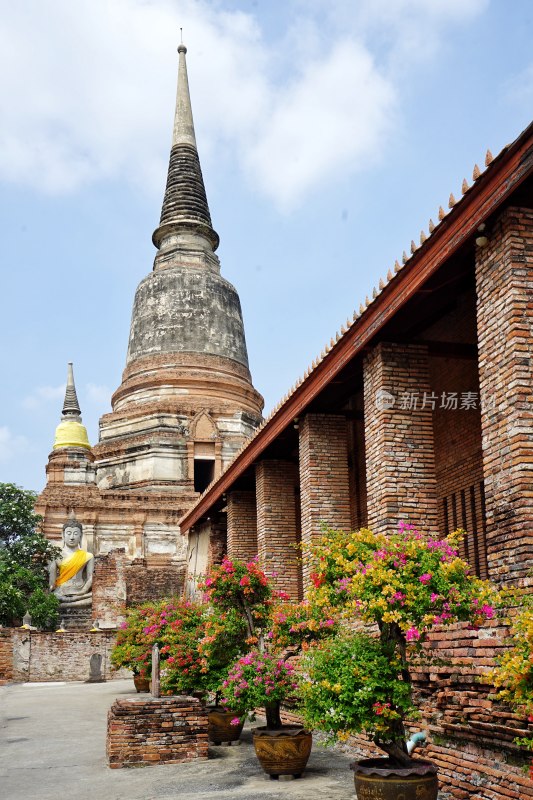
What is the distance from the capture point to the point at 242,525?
17406mm

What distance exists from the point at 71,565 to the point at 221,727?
651 inches

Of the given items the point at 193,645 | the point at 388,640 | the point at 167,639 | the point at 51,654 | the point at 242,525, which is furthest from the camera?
the point at 51,654

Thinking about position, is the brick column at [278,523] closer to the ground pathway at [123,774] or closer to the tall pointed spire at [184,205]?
the ground pathway at [123,774]

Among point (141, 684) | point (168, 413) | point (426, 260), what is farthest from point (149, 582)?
point (426, 260)

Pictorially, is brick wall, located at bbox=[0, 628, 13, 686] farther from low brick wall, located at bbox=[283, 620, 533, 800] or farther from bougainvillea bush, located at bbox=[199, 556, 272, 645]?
low brick wall, located at bbox=[283, 620, 533, 800]

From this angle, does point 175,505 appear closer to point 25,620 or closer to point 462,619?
point 25,620

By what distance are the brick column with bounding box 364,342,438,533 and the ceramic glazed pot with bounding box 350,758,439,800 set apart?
3752 mm

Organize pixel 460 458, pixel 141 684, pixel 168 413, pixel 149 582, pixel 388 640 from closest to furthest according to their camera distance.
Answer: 1. pixel 388 640
2. pixel 460 458
3. pixel 141 684
4. pixel 149 582
5. pixel 168 413

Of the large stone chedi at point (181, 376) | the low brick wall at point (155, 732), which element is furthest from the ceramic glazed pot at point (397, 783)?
the large stone chedi at point (181, 376)

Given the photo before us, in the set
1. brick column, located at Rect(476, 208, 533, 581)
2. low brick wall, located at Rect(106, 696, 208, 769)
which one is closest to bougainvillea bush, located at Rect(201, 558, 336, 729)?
low brick wall, located at Rect(106, 696, 208, 769)

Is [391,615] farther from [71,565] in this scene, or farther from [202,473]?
[202,473]

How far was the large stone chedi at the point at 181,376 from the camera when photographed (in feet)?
102

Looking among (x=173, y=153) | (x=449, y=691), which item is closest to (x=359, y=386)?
(x=449, y=691)

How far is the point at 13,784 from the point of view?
9.05 metres
